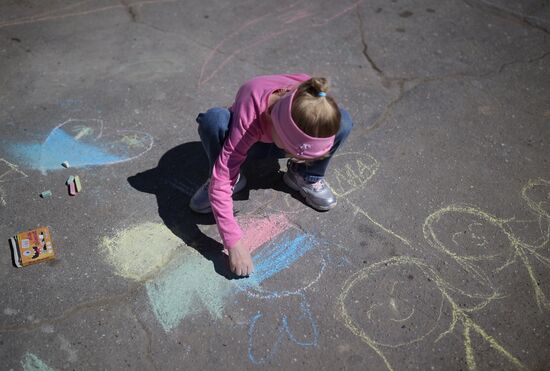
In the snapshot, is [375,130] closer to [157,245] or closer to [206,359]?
[157,245]

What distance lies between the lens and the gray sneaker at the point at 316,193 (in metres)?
2.48

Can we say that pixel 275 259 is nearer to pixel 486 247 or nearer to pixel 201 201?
pixel 201 201

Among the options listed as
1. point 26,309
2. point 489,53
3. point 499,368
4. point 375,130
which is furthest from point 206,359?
point 489,53

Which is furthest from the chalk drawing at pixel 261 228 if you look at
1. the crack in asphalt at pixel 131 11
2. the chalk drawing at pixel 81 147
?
the crack in asphalt at pixel 131 11

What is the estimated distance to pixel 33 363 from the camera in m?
1.89

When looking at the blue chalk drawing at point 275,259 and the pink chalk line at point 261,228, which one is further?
the pink chalk line at point 261,228

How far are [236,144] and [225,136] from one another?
158 millimetres

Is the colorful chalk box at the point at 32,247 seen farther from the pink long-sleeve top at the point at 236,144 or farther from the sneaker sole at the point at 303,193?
the sneaker sole at the point at 303,193

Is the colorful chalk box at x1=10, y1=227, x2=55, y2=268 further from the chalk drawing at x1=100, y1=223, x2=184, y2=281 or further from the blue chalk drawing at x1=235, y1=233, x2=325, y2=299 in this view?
the blue chalk drawing at x1=235, y1=233, x2=325, y2=299

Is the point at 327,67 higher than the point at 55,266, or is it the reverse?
the point at 327,67

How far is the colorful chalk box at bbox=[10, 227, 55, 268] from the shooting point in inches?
87.0

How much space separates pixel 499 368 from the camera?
1942 millimetres

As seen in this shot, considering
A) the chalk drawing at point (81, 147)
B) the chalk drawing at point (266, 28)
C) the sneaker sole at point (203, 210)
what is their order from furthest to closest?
the chalk drawing at point (266, 28) < the chalk drawing at point (81, 147) < the sneaker sole at point (203, 210)

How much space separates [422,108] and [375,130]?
0.45 m
